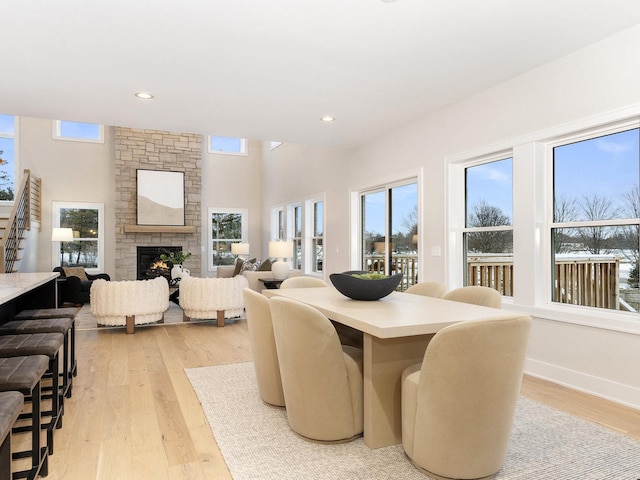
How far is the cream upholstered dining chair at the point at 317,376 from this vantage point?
2.16 m

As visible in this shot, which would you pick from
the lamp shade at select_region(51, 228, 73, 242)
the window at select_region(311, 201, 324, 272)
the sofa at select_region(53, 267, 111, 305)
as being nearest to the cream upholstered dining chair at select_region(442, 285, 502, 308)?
the window at select_region(311, 201, 324, 272)

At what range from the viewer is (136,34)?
2.94m

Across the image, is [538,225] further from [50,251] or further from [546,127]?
[50,251]

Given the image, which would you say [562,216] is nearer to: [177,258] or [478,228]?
[478,228]

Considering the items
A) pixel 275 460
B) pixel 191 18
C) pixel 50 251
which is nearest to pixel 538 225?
pixel 275 460

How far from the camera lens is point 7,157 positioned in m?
8.60

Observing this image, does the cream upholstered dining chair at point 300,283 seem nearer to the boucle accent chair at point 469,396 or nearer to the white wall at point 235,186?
the boucle accent chair at point 469,396

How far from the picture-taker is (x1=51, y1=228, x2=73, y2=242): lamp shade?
8.31 metres

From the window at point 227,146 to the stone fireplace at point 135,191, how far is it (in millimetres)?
414

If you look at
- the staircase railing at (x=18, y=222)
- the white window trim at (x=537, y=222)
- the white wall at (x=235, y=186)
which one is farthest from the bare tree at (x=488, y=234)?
the white wall at (x=235, y=186)

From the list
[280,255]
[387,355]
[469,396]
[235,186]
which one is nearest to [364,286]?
[387,355]

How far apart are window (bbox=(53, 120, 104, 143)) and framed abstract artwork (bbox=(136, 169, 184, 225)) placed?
116 cm

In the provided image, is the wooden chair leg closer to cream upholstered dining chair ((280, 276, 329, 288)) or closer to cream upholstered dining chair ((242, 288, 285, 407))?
cream upholstered dining chair ((280, 276, 329, 288))

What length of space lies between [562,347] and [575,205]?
1.11 metres
